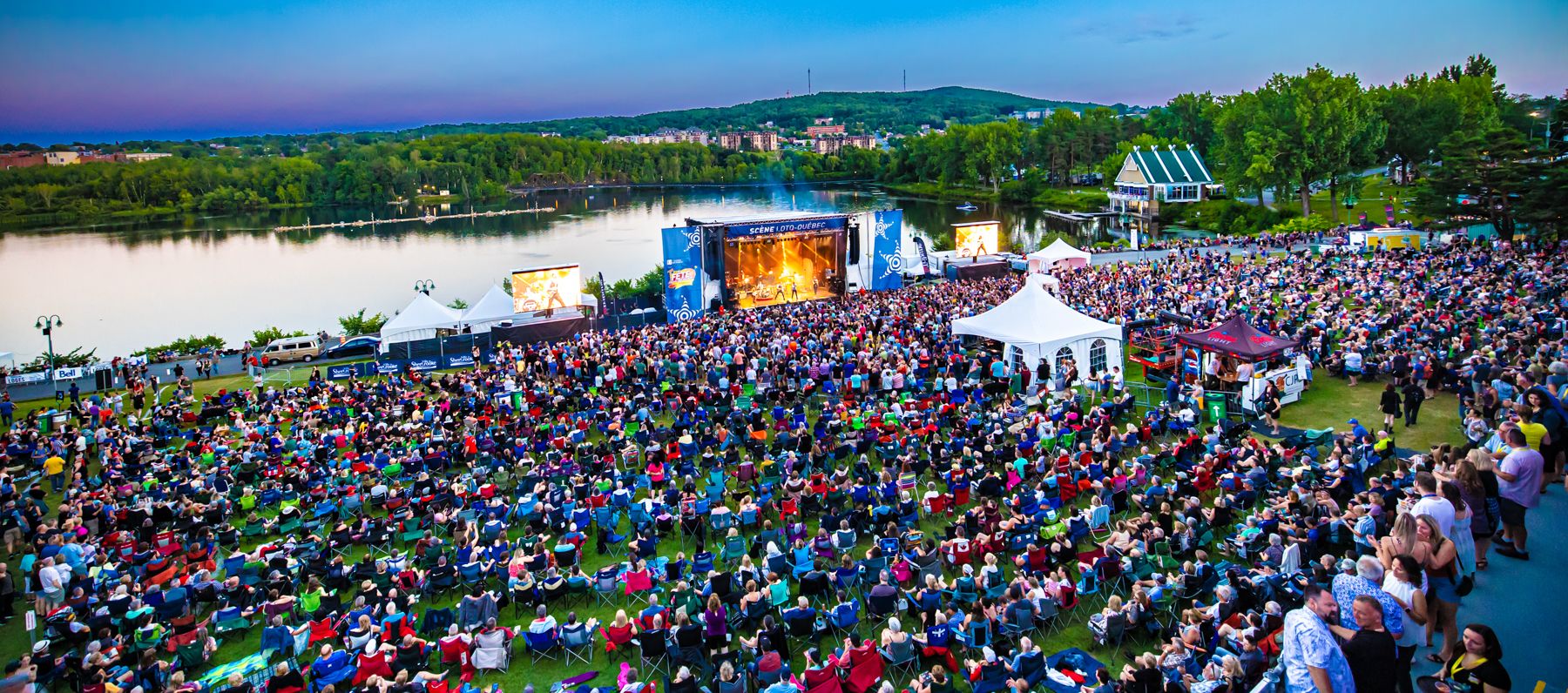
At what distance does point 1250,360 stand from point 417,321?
20278mm

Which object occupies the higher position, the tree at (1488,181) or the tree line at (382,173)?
the tree line at (382,173)

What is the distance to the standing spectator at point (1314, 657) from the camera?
4820 millimetres

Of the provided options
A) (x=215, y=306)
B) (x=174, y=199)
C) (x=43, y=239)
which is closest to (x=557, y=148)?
(x=174, y=199)

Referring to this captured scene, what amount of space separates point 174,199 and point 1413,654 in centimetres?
12570

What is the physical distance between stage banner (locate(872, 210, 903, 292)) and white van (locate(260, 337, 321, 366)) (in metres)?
17.2

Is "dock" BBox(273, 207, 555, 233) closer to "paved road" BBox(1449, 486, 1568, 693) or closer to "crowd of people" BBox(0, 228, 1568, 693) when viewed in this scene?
"crowd of people" BBox(0, 228, 1568, 693)

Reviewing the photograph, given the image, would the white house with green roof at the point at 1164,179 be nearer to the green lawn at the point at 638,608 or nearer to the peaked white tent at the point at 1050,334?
the peaked white tent at the point at 1050,334

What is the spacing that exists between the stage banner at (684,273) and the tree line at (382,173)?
9624 cm

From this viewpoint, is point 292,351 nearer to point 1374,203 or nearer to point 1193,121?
point 1374,203

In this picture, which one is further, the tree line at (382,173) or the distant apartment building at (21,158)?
the distant apartment building at (21,158)

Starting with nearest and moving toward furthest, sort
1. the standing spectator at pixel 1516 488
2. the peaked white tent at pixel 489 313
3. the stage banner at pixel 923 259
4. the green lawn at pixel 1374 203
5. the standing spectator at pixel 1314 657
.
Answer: the standing spectator at pixel 1314 657 < the standing spectator at pixel 1516 488 < the peaked white tent at pixel 489 313 < the stage banner at pixel 923 259 < the green lawn at pixel 1374 203

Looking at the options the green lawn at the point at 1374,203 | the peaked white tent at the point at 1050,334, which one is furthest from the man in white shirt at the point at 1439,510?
the green lawn at the point at 1374,203

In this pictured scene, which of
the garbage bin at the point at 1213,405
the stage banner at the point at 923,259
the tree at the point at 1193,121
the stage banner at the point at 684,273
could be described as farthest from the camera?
the tree at the point at 1193,121

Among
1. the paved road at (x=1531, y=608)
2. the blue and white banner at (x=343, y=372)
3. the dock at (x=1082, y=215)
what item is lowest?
the blue and white banner at (x=343, y=372)
